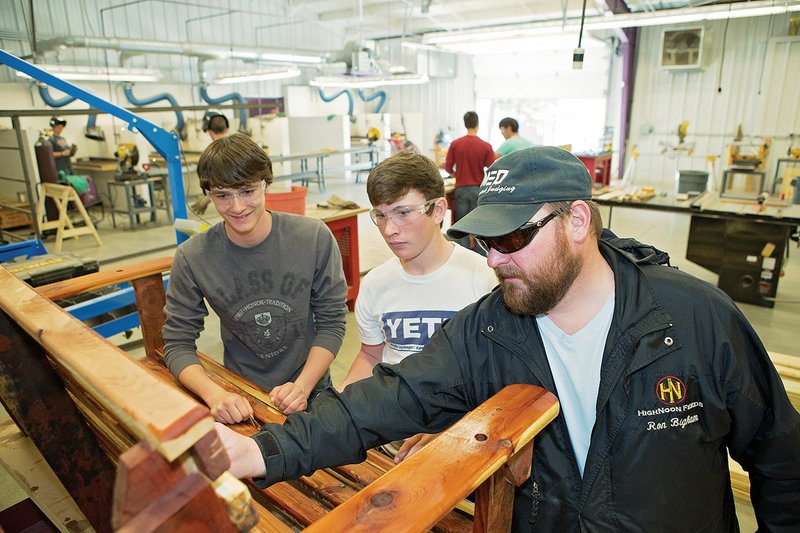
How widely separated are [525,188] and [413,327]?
70cm

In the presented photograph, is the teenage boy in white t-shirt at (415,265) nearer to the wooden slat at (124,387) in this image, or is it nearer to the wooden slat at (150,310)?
the wooden slat at (124,387)

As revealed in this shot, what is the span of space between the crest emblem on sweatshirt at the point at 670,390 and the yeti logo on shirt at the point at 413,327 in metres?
0.70

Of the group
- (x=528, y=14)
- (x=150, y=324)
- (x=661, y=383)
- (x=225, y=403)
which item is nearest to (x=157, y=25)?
(x=528, y=14)

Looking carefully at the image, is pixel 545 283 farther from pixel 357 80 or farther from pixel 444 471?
pixel 357 80

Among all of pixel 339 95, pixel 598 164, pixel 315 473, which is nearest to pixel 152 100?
pixel 339 95

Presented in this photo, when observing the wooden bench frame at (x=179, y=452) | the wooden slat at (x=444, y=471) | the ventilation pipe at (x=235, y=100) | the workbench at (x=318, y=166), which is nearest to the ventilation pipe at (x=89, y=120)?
the ventilation pipe at (x=235, y=100)

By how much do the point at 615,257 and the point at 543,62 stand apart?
14.5m

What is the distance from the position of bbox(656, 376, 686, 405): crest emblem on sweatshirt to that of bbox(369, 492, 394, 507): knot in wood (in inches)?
26.1

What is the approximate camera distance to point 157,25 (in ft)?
38.7

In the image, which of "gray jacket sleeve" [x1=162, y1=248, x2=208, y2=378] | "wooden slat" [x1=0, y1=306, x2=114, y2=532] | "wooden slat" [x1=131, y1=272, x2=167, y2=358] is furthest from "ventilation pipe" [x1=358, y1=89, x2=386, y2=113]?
"wooden slat" [x1=0, y1=306, x2=114, y2=532]

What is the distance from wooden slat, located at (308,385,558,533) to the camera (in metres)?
0.75

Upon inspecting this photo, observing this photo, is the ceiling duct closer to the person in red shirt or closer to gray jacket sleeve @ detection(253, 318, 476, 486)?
the person in red shirt

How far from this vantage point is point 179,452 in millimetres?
587

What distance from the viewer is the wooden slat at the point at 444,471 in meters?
0.75
